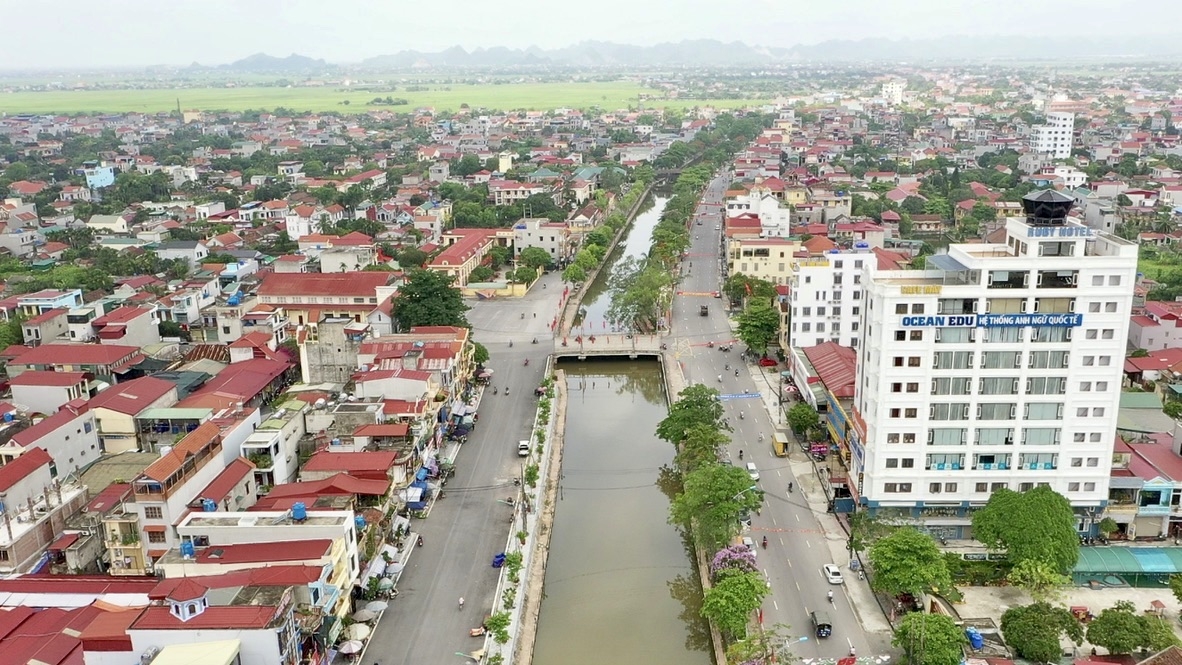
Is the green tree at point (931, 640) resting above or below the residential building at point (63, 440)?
below

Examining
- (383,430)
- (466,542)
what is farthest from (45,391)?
(466,542)

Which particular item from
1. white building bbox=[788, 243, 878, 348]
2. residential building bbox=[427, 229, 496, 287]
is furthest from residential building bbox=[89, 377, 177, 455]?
white building bbox=[788, 243, 878, 348]

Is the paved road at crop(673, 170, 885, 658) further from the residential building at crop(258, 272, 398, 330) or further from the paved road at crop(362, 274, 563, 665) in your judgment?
the residential building at crop(258, 272, 398, 330)

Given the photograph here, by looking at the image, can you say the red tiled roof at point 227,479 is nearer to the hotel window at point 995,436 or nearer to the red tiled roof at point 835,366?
the red tiled roof at point 835,366

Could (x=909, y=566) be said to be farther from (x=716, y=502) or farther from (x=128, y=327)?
(x=128, y=327)

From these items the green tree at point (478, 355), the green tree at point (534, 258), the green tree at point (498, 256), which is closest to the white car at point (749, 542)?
the green tree at point (478, 355)

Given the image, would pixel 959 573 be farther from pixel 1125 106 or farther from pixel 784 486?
pixel 1125 106

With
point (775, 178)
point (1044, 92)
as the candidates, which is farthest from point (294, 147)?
point (1044, 92)
